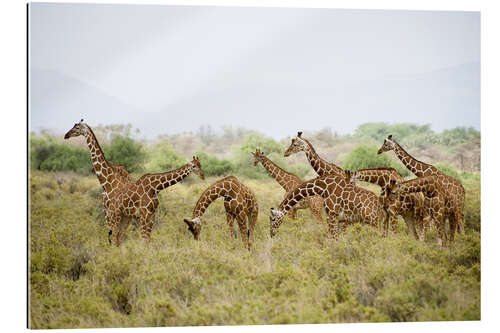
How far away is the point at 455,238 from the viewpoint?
872 cm

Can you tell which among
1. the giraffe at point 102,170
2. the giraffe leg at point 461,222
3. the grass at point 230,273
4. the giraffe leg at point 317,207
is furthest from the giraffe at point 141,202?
the giraffe leg at point 461,222

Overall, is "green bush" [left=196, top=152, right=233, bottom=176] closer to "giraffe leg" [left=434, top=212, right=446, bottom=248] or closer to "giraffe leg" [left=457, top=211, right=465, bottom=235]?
"giraffe leg" [left=434, top=212, right=446, bottom=248]

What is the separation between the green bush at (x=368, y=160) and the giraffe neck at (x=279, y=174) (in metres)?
0.83

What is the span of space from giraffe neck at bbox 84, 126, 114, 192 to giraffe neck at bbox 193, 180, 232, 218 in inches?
49.5

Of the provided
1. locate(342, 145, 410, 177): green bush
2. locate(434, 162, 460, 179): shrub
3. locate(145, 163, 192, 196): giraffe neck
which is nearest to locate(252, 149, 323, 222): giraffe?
locate(342, 145, 410, 177): green bush

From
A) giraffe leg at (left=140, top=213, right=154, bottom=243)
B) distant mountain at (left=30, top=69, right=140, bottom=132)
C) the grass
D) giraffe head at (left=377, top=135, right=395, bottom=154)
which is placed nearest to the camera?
the grass

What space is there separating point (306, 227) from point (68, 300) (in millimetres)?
3518

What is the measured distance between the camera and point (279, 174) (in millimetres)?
9227

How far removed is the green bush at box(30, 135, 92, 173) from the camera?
833 cm

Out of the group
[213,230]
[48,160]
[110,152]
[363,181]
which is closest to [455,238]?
[363,181]

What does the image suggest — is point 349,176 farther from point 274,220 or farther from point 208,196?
point 208,196

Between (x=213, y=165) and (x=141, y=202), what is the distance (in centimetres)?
166

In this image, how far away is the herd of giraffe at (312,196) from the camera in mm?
8414
